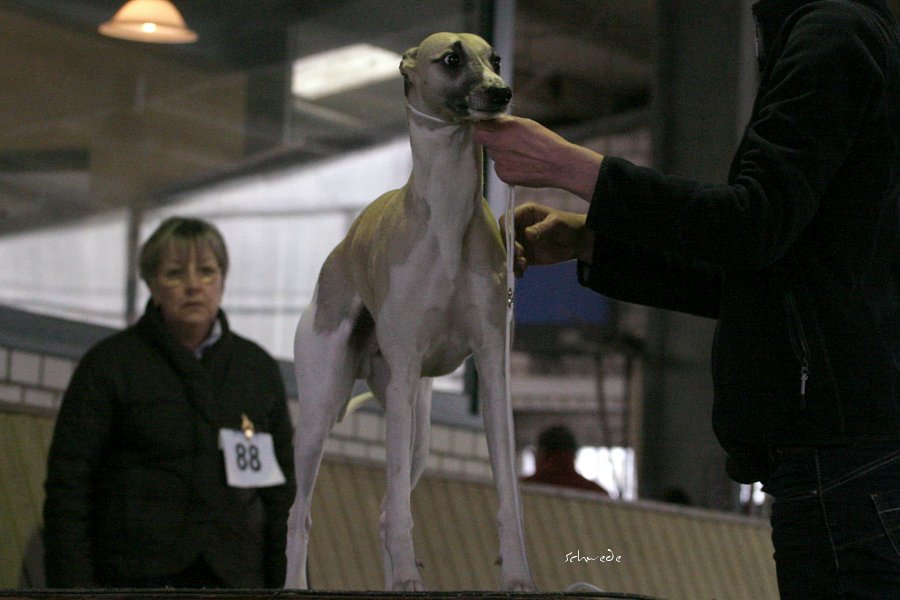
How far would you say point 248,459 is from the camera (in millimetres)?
2645

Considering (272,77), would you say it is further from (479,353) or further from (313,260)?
(479,353)

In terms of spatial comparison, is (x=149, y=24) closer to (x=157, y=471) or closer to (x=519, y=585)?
(x=157, y=471)

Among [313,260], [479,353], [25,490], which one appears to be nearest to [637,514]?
[313,260]

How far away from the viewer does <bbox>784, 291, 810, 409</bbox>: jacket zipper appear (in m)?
1.35

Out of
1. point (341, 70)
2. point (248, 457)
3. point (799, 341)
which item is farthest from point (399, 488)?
point (341, 70)

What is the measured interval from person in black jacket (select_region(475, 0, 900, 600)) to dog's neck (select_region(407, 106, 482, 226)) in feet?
0.52

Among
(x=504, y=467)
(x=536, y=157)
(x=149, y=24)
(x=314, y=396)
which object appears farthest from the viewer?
(x=149, y=24)

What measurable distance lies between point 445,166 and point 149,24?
2.67 meters

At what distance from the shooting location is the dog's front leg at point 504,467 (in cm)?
150

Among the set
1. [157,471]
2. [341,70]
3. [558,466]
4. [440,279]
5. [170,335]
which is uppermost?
[341,70]

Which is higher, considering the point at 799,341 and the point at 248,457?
the point at 799,341

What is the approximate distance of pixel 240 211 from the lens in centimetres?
423

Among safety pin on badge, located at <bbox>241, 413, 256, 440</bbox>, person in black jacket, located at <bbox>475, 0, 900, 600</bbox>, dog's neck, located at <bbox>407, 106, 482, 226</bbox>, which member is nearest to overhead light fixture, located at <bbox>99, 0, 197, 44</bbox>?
safety pin on badge, located at <bbox>241, 413, 256, 440</bbox>

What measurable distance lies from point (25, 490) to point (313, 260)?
4.66 feet
